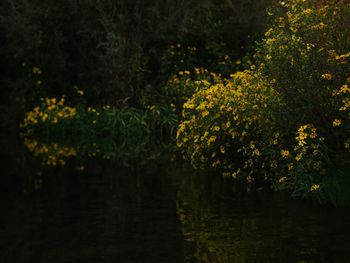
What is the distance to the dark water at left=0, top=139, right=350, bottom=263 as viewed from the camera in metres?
7.64

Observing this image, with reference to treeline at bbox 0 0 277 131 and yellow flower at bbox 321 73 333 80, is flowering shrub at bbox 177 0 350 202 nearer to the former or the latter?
yellow flower at bbox 321 73 333 80

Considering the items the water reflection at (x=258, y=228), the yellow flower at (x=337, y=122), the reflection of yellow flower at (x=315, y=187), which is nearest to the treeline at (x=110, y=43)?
the water reflection at (x=258, y=228)

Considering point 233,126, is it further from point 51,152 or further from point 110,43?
point 110,43

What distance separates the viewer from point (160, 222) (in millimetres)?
9328

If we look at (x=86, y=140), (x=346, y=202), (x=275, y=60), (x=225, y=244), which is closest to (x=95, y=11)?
(x=86, y=140)

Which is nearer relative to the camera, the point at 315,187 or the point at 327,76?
the point at 315,187

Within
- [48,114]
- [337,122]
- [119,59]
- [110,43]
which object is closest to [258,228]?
[337,122]

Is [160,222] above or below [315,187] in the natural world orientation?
below

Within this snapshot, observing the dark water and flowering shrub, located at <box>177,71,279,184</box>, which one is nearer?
the dark water

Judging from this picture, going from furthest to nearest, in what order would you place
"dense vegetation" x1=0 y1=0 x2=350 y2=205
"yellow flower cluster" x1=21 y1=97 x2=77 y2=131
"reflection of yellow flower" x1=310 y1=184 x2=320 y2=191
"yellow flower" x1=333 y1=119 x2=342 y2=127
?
"yellow flower cluster" x1=21 y1=97 x2=77 y2=131 → "dense vegetation" x1=0 y1=0 x2=350 y2=205 → "reflection of yellow flower" x1=310 y1=184 x2=320 y2=191 → "yellow flower" x1=333 y1=119 x2=342 y2=127

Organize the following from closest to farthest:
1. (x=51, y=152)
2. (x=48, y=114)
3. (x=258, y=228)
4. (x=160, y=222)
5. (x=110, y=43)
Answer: (x=258, y=228)
(x=160, y=222)
(x=51, y=152)
(x=110, y=43)
(x=48, y=114)

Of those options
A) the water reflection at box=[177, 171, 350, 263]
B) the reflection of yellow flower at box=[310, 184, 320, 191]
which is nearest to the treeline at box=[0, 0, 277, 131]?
the water reflection at box=[177, 171, 350, 263]

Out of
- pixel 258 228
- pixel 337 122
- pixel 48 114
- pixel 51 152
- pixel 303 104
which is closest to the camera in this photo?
pixel 258 228

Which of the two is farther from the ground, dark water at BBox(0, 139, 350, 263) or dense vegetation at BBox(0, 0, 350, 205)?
dense vegetation at BBox(0, 0, 350, 205)
